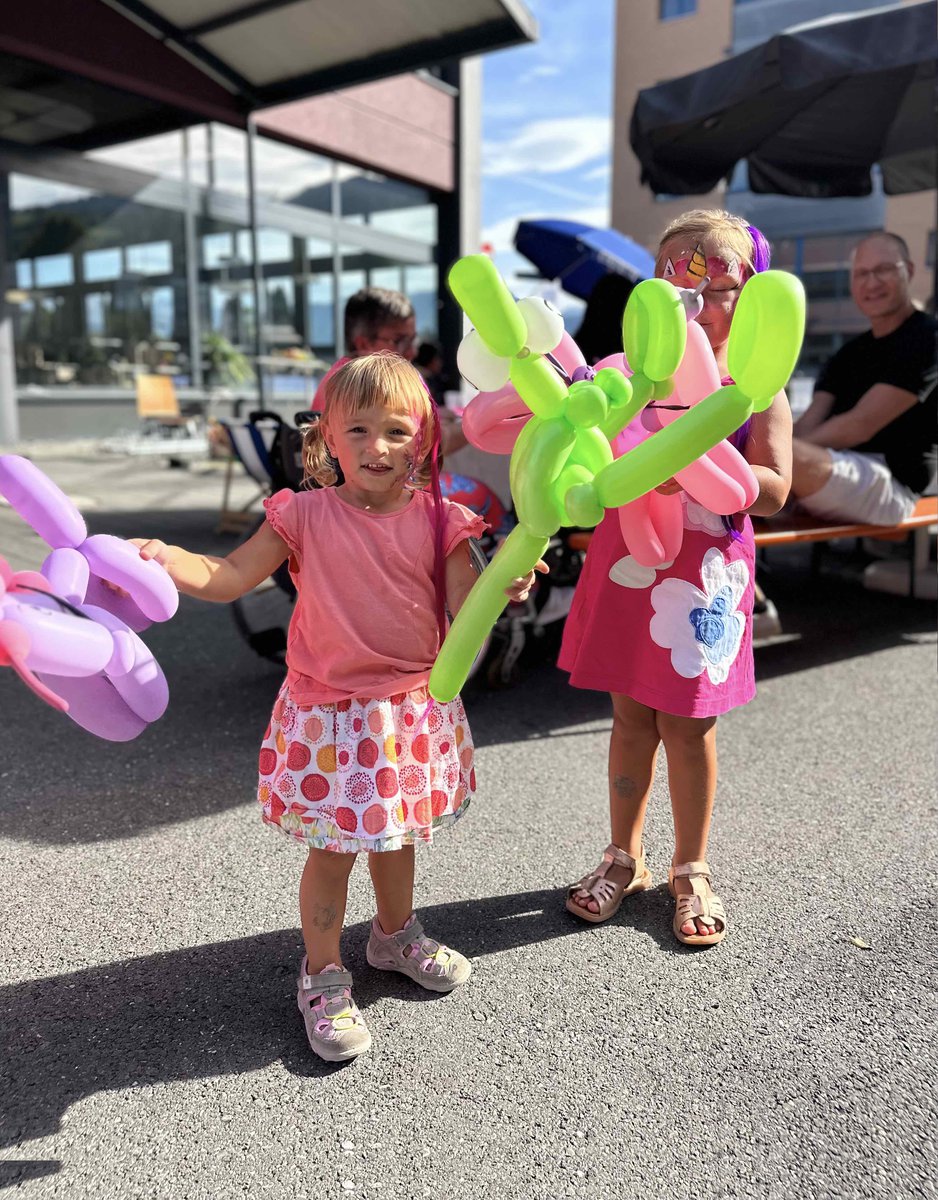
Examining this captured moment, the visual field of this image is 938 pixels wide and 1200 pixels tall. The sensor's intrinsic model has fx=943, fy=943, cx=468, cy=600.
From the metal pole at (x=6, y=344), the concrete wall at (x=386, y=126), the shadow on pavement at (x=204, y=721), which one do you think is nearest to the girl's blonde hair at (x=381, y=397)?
the shadow on pavement at (x=204, y=721)

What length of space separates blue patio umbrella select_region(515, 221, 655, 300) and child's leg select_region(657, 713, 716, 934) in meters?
4.50

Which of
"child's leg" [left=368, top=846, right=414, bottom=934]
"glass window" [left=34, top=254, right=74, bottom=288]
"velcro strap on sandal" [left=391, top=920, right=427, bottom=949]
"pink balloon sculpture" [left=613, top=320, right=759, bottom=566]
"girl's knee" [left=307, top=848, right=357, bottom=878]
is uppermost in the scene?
"glass window" [left=34, top=254, right=74, bottom=288]

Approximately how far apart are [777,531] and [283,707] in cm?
276

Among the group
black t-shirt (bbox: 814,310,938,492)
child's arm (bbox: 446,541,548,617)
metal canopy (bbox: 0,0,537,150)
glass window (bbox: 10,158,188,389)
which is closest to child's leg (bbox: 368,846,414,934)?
child's arm (bbox: 446,541,548,617)

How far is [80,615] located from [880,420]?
12.2ft

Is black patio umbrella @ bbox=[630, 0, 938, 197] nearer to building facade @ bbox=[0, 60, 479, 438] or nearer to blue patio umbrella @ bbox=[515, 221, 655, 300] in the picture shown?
blue patio umbrella @ bbox=[515, 221, 655, 300]

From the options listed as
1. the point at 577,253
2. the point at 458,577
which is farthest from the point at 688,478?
the point at 577,253

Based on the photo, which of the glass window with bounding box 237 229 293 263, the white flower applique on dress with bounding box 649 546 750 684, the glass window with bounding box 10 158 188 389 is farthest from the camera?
the glass window with bounding box 237 229 293 263

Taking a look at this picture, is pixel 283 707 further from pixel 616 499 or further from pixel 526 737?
pixel 526 737

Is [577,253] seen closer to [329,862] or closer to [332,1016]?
[329,862]

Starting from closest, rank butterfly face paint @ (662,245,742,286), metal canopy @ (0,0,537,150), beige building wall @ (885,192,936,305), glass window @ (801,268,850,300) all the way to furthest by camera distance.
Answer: butterfly face paint @ (662,245,742,286) → metal canopy @ (0,0,537,150) → beige building wall @ (885,192,936,305) → glass window @ (801,268,850,300)

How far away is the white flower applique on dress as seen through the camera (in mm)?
2049

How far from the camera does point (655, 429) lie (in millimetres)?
1847

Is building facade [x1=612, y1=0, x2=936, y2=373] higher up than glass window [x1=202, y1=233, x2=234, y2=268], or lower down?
higher up
